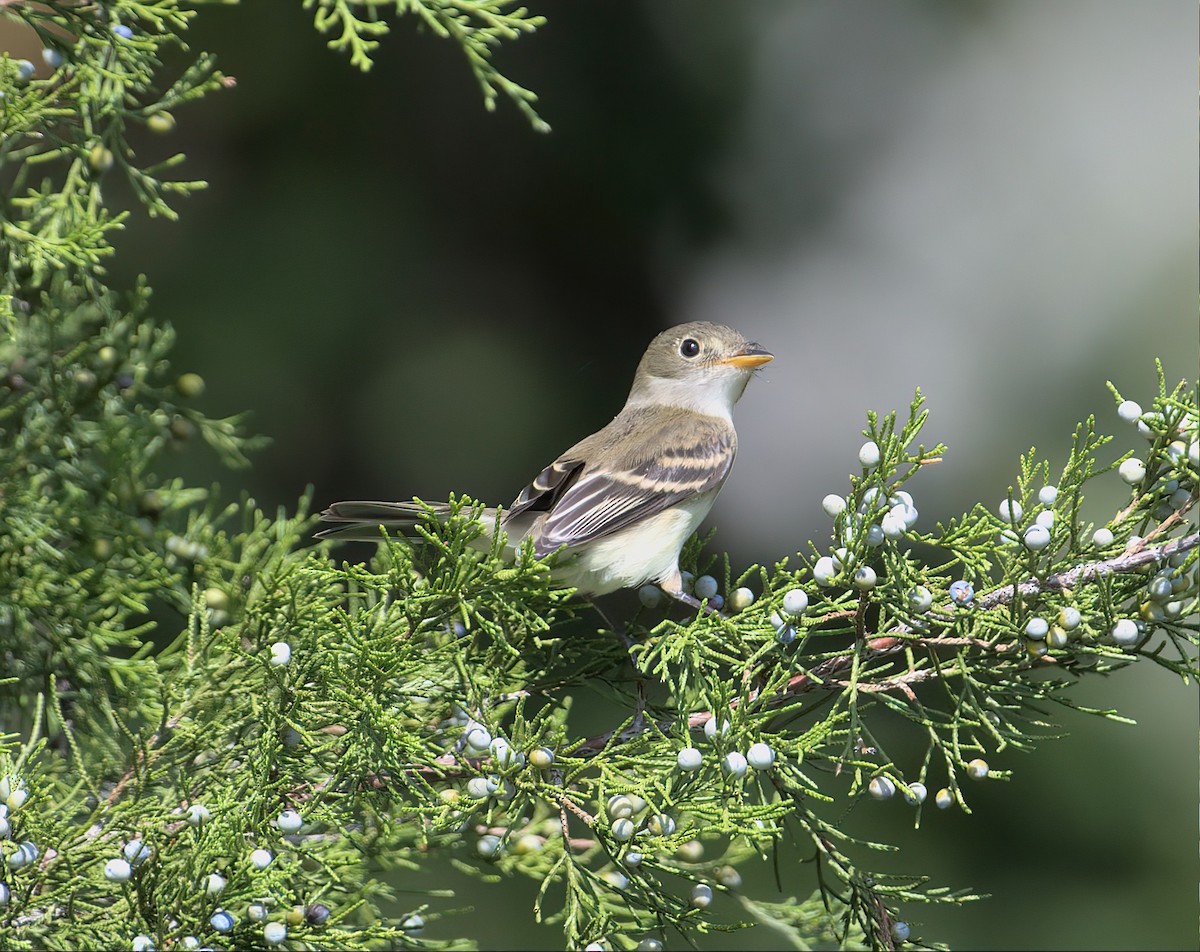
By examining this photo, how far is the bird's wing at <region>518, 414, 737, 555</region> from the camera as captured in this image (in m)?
2.88

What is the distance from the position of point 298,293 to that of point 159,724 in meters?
2.95

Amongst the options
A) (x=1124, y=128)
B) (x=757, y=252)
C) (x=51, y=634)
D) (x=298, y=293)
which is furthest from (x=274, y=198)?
(x=1124, y=128)

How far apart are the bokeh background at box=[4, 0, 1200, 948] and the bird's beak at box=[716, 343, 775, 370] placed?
0.65 m

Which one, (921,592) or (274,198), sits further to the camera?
(274,198)

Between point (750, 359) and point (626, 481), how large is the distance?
90cm

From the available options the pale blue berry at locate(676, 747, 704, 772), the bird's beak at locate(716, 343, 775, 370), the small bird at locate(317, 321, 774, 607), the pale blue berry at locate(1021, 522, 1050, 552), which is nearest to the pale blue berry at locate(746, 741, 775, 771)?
the pale blue berry at locate(676, 747, 704, 772)

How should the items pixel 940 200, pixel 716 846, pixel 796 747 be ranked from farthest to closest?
pixel 940 200, pixel 716 846, pixel 796 747

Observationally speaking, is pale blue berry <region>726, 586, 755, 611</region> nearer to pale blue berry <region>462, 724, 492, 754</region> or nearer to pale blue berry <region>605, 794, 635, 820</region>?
pale blue berry <region>605, 794, 635, 820</region>

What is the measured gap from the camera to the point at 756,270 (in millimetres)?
5938

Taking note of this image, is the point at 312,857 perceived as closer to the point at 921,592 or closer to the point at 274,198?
the point at 921,592

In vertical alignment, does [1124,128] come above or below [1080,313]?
above

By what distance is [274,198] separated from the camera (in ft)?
16.0

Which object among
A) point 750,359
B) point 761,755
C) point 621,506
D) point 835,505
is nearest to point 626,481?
point 621,506

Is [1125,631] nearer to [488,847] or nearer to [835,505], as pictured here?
[835,505]
